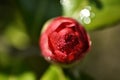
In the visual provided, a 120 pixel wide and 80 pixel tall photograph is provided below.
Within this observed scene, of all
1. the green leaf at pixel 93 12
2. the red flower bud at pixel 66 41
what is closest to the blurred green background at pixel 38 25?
the green leaf at pixel 93 12

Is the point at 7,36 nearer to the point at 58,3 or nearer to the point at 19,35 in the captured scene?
the point at 19,35

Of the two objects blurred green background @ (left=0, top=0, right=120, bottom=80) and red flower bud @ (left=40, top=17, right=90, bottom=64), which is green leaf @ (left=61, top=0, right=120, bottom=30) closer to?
blurred green background @ (left=0, top=0, right=120, bottom=80)

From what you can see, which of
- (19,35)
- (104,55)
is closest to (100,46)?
(104,55)

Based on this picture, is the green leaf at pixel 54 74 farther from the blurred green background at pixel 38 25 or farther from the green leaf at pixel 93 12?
the green leaf at pixel 93 12

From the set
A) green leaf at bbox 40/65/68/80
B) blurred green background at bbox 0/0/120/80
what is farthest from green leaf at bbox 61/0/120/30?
green leaf at bbox 40/65/68/80

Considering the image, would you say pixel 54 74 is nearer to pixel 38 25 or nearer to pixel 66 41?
pixel 38 25

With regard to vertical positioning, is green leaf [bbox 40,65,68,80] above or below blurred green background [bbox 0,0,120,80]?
below
